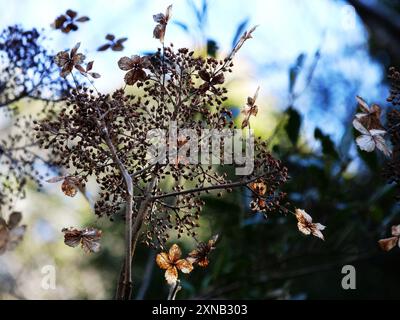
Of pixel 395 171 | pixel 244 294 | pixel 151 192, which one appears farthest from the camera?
pixel 244 294

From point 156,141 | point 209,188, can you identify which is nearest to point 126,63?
point 156,141

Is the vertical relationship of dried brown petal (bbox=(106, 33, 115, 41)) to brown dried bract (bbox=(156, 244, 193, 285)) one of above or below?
above

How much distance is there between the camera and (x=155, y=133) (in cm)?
84

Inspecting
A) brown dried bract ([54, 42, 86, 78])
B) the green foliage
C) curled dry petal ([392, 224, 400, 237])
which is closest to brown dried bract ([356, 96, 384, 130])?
curled dry petal ([392, 224, 400, 237])

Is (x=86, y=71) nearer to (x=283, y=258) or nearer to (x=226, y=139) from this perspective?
(x=226, y=139)

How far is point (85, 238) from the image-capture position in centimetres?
79

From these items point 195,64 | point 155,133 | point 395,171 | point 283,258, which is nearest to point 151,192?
point 155,133

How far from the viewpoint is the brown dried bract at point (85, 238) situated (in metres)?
0.78

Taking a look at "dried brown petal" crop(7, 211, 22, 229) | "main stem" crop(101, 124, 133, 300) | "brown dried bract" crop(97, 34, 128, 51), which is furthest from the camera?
"brown dried bract" crop(97, 34, 128, 51)

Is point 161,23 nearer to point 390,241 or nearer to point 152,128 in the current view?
point 152,128

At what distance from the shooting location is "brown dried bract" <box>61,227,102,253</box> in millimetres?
778

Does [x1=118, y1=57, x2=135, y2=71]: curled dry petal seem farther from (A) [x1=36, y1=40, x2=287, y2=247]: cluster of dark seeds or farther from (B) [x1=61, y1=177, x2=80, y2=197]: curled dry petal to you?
(B) [x1=61, y1=177, x2=80, y2=197]: curled dry petal

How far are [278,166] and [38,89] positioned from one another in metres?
0.63

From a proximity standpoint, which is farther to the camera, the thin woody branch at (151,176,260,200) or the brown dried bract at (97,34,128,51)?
the brown dried bract at (97,34,128,51)
